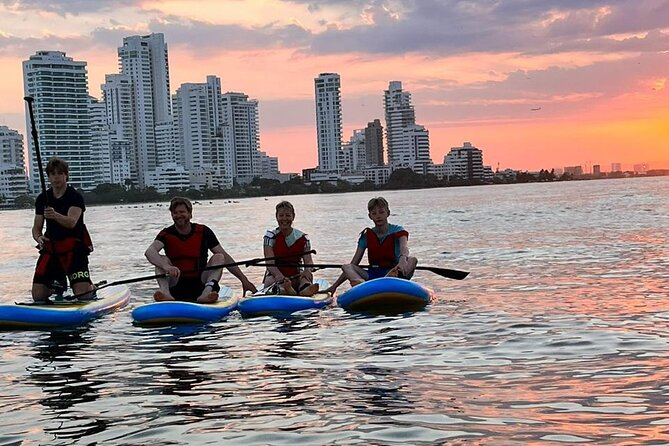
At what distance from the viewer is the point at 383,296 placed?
11.5 m

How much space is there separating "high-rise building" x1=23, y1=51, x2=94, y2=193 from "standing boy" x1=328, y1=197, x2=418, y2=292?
16862cm

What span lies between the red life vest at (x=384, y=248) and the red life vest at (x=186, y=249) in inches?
95.6

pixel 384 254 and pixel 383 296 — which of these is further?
pixel 384 254

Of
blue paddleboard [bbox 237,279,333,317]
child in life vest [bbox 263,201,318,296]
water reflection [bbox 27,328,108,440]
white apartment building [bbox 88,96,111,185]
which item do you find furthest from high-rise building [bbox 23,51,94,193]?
water reflection [bbox 27,328,108,440]

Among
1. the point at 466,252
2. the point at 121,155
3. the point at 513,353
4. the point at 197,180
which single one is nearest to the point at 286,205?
the point at 513,353

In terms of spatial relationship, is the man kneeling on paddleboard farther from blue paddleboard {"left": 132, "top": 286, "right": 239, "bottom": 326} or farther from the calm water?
the calm water

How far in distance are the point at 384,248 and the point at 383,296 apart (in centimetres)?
107

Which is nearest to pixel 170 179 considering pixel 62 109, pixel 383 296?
pixel 62 109

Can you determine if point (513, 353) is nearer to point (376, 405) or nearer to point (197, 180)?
point (376, 405)

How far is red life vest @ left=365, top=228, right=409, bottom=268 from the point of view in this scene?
12.3m

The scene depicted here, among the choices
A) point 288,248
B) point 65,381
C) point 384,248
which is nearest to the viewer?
point 65,381

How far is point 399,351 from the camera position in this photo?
8.66 meters

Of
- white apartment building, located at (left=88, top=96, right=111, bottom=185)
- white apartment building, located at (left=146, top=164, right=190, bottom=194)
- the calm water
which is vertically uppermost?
white apartment building, located at (left=88, top=96, right=111, bottom=185)

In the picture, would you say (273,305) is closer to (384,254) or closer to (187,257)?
(187,257)
